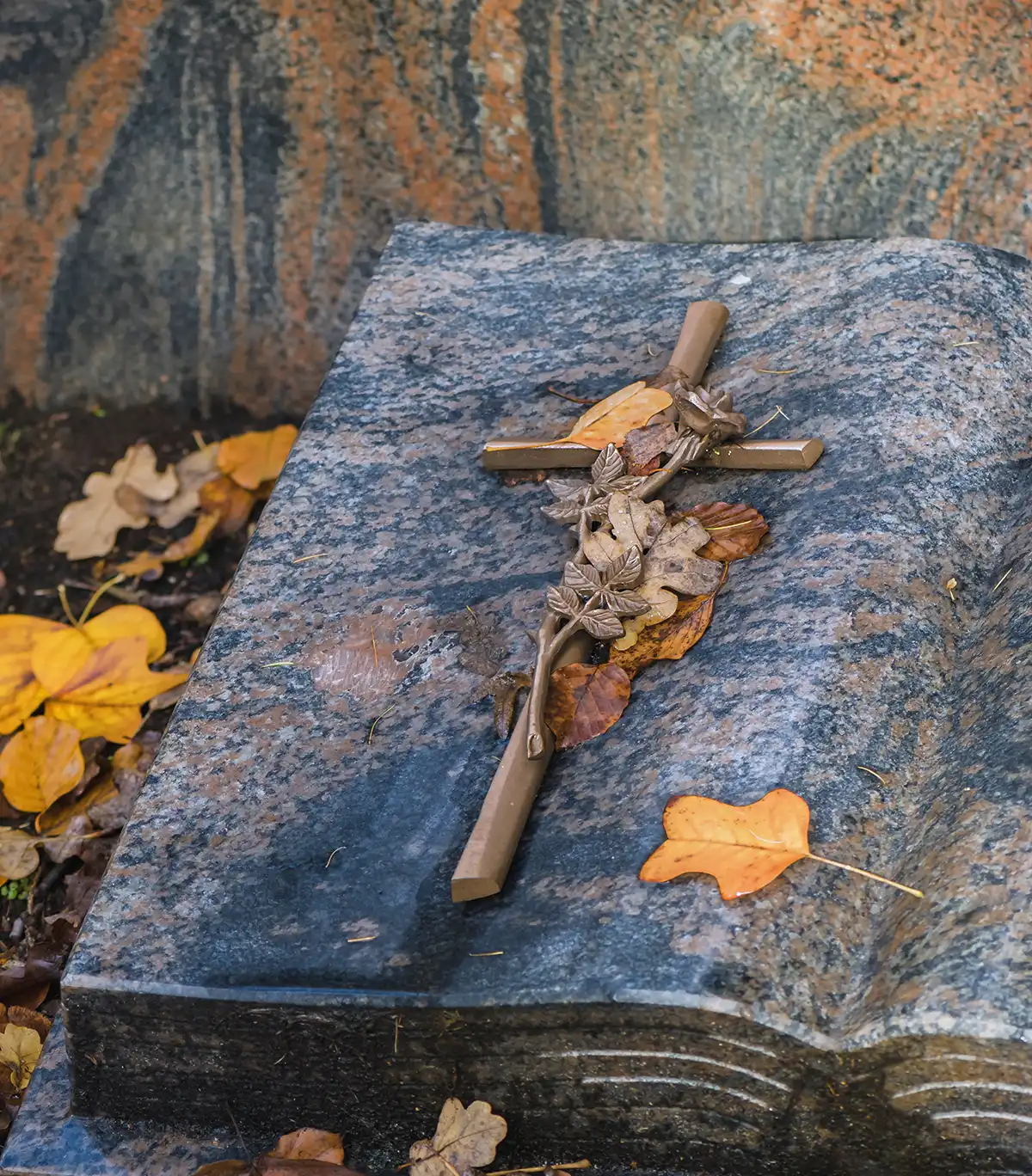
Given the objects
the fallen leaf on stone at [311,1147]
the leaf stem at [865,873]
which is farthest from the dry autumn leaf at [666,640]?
the fallen leaf on stone at [311,1147]

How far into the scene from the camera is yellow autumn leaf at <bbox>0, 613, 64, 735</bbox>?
2.35 metres

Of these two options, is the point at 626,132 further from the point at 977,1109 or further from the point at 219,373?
the point at 977,1109

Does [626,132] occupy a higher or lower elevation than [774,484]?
higher

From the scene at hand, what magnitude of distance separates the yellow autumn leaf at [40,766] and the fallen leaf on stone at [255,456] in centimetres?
79

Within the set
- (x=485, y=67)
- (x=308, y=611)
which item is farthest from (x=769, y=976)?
(x=485, y=67)

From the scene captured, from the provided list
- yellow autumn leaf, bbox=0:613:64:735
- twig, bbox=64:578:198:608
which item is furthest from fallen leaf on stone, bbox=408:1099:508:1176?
twig, bbox=64:578:198:608

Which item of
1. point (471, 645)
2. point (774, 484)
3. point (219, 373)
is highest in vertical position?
point (774, 484)

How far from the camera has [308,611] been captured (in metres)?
1.76

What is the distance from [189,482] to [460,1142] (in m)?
1.88

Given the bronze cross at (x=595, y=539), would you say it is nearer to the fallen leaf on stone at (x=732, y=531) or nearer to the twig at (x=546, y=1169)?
the fallen leaf on stone at (x=732, y=531)

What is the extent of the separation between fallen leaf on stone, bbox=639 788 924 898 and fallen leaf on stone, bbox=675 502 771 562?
393 millimetres

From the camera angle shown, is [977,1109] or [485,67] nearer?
[977,1109]

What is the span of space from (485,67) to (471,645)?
1362 mm

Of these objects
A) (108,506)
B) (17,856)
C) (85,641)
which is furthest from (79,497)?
(17,856)
